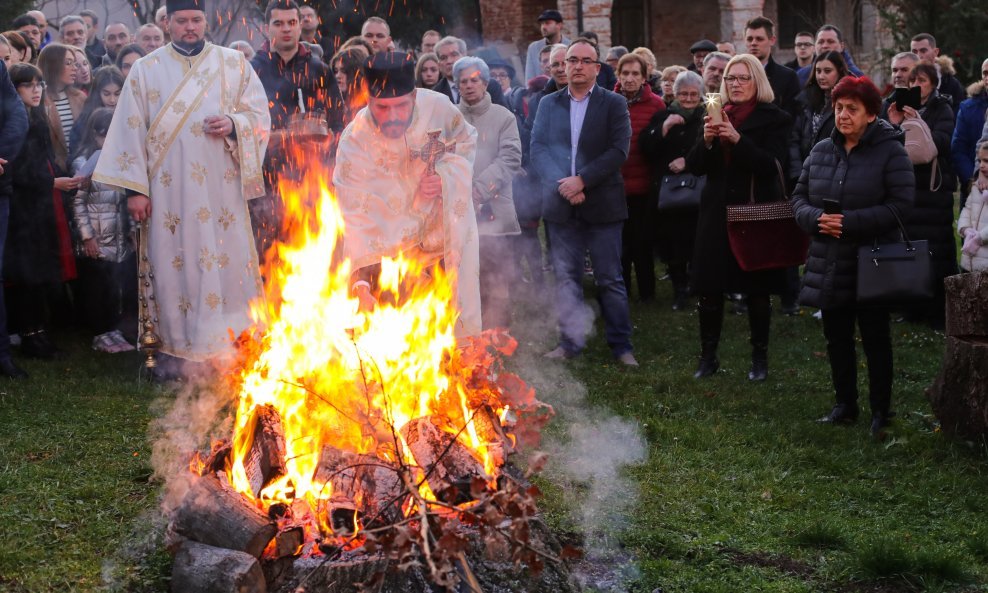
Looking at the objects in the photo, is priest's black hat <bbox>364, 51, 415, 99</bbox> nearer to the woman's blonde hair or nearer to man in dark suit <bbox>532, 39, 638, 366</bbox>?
man in dark suit <bbox>532, 39, 638, 366</bbox>

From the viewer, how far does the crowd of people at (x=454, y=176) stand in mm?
6945

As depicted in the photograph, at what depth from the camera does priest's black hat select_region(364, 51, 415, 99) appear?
6.58 metres

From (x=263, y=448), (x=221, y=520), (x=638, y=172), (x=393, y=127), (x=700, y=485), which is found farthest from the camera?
(x=638, y=172)

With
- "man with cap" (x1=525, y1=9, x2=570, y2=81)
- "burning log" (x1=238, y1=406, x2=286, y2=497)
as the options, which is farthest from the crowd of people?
"man with cap" (x1=525, y1=9, x2=570, y2=81)

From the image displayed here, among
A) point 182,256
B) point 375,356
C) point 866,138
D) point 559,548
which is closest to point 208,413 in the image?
point 182,256

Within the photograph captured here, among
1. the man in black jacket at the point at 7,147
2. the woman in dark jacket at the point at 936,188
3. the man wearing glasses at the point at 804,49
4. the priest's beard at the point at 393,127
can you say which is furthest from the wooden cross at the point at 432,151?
the man wearing glasses at the point at 804,49

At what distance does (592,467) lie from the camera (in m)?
6.46

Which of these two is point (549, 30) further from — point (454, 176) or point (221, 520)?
point (221, 520)

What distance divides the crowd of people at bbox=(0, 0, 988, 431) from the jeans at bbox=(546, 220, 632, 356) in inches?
0.7

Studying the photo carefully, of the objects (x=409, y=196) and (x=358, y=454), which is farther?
(x=409, y=196)

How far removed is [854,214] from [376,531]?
392 cm

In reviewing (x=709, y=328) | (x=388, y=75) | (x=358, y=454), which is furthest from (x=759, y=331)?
(x=358, y=454)

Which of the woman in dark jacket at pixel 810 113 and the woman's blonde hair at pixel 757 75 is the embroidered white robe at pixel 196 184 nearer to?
the woman's blonde hair at pixel 757 75

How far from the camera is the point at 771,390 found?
27.1 feet
